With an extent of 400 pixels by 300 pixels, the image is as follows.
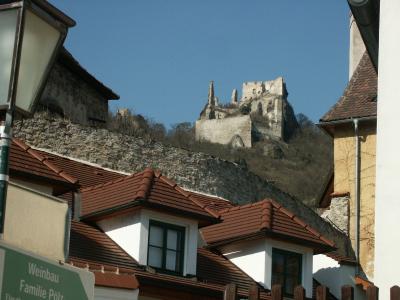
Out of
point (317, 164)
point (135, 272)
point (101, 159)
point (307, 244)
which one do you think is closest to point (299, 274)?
point (307, 244)

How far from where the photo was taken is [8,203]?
4.77 meters

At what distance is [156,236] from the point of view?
14852 mm

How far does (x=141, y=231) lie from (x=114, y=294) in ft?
7.15

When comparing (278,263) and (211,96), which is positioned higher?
(211,96)

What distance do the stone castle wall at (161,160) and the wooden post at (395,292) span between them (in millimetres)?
A: 15980

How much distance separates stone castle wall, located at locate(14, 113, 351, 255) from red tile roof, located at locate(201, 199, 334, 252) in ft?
21.4

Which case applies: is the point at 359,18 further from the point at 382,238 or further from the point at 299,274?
the point at 299,274

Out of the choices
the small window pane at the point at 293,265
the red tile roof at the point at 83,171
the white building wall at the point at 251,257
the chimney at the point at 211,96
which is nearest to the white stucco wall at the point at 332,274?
the small window pane at the point at 293,265

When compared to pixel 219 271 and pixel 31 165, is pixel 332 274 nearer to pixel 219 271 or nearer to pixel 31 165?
pixel 219 271

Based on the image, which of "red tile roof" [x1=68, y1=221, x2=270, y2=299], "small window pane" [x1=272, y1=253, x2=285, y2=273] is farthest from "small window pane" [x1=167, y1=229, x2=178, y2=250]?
"small window pane" [x1=272, y1=253, x2=285, y2=273]

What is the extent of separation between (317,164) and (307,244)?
78.2m

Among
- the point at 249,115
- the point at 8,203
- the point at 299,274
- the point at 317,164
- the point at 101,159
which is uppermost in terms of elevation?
the point at 249,115

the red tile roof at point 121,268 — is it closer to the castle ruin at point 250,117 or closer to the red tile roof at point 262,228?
the red tile roof at point 262,228

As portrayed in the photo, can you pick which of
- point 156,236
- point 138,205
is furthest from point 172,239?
point 138,205
